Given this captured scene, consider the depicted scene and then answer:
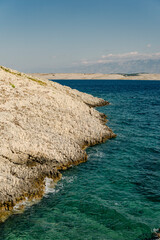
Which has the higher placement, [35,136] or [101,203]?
[35,136]

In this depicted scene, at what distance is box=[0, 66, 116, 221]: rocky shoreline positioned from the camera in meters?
19.9

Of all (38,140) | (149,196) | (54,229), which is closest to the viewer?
(54,229)

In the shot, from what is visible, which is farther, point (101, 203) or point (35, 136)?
point (35, 136)

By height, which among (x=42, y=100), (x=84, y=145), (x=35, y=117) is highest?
(x=42, y=100)

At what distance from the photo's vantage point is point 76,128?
107 ft

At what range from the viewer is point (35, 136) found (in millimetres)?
25906

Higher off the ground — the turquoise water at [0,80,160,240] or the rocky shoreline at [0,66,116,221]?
the rocky shoreline at [0,66,116,221]

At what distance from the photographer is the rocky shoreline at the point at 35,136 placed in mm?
19875

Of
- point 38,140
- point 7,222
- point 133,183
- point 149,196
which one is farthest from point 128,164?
point 7,222

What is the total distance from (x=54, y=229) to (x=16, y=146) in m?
10.3

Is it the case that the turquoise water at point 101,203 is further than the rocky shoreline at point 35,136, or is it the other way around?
the rocky shoreline at point 35,136

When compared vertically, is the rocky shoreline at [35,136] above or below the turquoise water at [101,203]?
above

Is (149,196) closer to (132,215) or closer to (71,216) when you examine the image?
(132,215)

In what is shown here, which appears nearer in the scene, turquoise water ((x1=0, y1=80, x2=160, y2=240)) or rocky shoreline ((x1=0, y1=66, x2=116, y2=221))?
turquoise water ((x1=0, y1=80, x2=160, y2=240))
